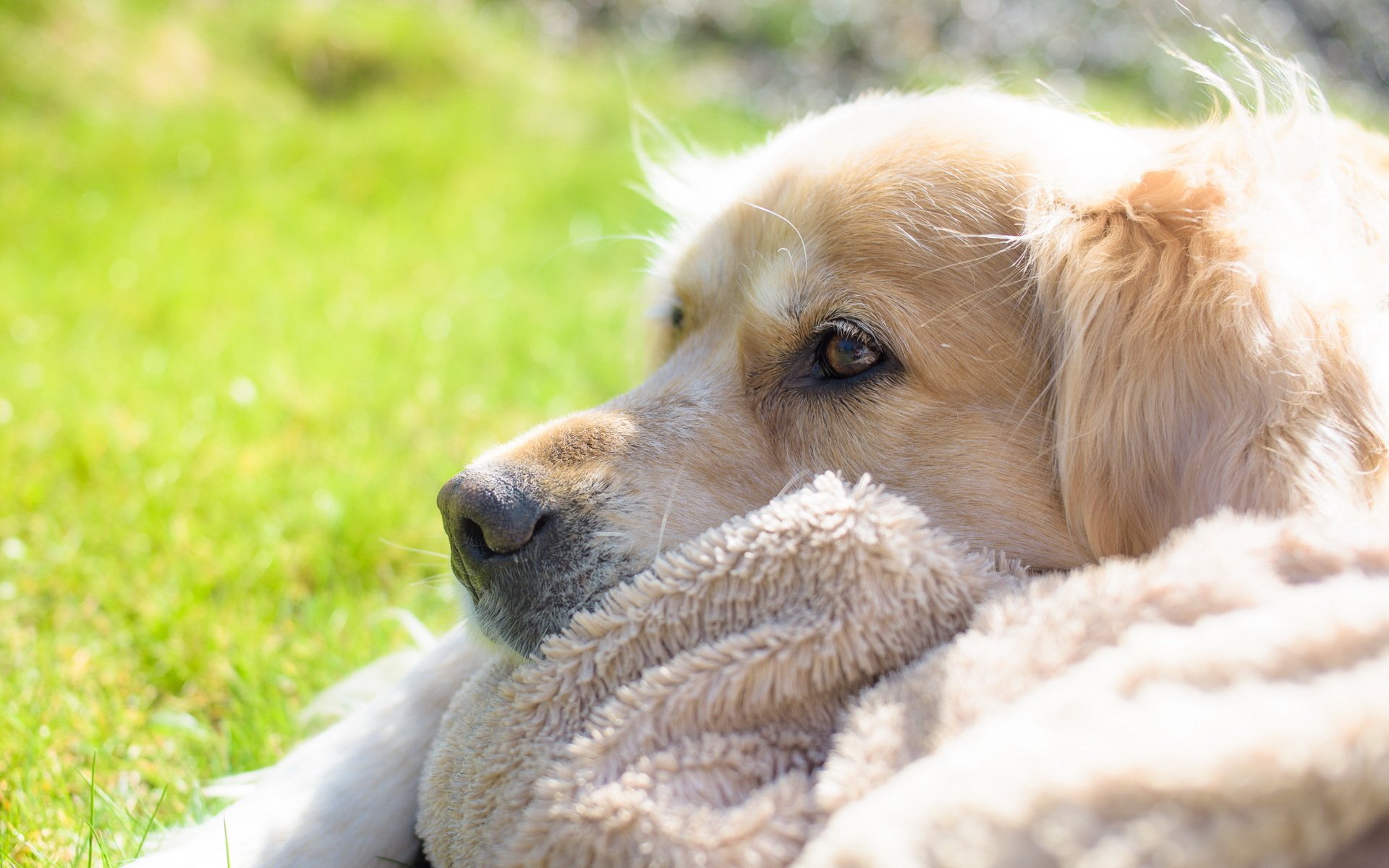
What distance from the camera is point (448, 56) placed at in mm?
8031

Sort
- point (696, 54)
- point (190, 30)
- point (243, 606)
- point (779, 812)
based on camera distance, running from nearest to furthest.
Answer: point (779, 812) → point (243, 606) → point (190, 30) → point (696, 54)

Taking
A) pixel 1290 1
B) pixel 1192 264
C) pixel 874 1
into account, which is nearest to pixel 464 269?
pixel 1192 264

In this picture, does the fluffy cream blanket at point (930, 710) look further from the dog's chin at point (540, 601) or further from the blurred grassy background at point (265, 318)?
the blurred grassy background at point (265, 318)

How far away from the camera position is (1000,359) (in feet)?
6.79

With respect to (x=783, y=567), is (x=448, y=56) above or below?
below

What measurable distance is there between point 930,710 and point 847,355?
883 millimetres

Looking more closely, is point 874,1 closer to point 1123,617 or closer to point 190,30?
point 190,30

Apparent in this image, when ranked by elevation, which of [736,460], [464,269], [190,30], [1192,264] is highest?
[1192,264]

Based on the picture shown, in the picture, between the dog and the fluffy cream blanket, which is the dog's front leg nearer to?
the dog

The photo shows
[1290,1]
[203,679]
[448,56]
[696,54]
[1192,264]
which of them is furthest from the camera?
[1290,1]

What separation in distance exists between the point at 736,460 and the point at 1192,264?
885 millimetres

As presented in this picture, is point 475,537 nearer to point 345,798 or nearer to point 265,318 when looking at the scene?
point 345,798

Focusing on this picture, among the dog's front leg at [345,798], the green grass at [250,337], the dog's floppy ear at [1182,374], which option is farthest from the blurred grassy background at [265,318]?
the dog's floppy ear at [1182,374]

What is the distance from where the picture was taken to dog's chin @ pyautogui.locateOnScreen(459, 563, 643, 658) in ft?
6.08
